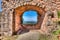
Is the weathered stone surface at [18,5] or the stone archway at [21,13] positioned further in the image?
the stone archway at [21,13]

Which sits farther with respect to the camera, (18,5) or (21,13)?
(21,13)

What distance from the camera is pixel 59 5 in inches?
328

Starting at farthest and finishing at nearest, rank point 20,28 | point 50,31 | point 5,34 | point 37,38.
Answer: point 20,28 → point 5,34 → point 50,31 → point 37,38

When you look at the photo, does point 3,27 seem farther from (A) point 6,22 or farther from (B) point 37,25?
(B) point 37,25

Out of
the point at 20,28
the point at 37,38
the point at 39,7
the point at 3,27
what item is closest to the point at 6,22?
the point at 3,27

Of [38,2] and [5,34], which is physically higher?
[38,2]

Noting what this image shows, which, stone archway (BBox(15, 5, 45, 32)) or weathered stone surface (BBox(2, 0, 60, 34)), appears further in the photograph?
stone archway (BBox(15, 5, 45, 32))

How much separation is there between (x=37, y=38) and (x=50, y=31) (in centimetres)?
88

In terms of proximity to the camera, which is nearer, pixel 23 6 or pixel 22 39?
pixel 22 39

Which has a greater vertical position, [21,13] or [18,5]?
[18,5]

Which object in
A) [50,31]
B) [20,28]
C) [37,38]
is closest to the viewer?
[37,38]

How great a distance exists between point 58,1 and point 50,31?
2764mm

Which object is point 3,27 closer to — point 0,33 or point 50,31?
point 0,33

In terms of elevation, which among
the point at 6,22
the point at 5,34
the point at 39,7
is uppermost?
the point at 39,7
